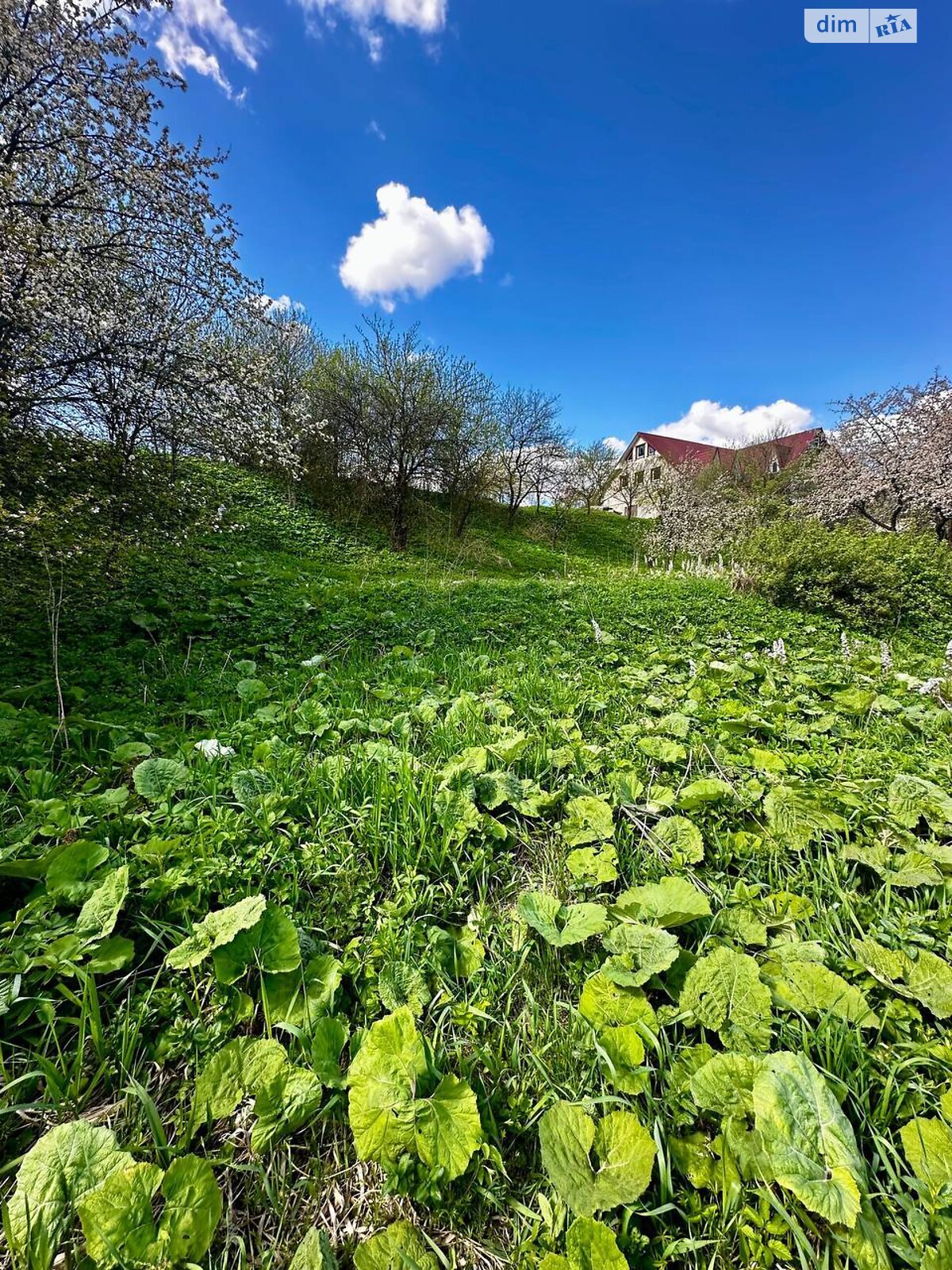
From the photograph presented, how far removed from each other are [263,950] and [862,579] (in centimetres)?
888

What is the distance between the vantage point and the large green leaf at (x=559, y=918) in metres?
1.43

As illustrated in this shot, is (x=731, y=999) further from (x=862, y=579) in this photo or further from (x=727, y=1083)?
(x=862, y=579)

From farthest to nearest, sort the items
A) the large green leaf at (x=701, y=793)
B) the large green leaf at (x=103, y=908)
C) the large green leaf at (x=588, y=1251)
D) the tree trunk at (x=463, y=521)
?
the tree trunk at (x=463, y=521), the large green leaf at (x=701, y=793), the large green leaf at (x=103, y=908), the large green leaf at (x=588, y=1251)

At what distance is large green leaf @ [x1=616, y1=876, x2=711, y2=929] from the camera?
57.5 inches

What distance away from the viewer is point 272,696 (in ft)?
10.5

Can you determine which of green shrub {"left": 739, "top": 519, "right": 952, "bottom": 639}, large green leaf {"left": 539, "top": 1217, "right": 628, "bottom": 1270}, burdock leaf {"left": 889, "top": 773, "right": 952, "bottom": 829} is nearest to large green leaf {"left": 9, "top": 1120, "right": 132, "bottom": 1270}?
large green leaf {"left": 539, "top": 1217, "right": 628, "bottom": 1270}

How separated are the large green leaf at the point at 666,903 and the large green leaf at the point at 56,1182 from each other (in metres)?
1.35

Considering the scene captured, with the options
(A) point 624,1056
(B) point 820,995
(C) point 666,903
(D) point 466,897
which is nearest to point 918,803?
(B) point 820,995

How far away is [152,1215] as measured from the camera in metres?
0.86

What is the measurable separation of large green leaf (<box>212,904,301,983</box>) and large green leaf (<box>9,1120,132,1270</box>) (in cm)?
35

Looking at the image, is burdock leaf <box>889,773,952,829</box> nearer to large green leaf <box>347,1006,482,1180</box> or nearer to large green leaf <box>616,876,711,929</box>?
large green leaf <box>616,876,711,929</box>

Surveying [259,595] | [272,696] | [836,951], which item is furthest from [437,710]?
[259,595]

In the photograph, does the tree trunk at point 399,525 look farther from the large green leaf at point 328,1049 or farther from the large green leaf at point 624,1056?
the large green leaf at point 624,1056

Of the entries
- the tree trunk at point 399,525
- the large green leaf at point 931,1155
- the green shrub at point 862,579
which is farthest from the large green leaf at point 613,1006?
the tree trunk at point 399,525
